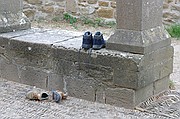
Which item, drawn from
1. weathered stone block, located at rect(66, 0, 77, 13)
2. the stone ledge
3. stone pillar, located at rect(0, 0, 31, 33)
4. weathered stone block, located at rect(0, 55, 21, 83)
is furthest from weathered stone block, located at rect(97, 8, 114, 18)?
weathered stone block, located at rect(0, 55, 21, 83)

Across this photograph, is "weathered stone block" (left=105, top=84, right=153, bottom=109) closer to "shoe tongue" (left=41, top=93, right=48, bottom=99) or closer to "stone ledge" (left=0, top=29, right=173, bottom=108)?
"stone ledge" (left=0, top=29, right=173, bottom=108)

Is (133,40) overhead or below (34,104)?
overhead

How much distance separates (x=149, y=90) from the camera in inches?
165

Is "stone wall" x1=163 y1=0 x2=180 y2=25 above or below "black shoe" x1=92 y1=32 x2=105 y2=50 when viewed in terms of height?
below

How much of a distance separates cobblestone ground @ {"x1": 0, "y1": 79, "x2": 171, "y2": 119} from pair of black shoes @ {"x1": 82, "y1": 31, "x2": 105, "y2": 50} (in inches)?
21.0

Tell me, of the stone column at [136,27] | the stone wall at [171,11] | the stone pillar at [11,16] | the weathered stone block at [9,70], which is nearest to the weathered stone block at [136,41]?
the stone column at [136,27]

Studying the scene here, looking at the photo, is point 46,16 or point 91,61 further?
point 46,16

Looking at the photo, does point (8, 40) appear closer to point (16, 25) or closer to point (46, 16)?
point (16, 25)

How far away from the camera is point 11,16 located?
5.00 m

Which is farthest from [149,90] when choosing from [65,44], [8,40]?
[8,40]

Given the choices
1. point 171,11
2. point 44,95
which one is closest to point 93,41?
point 44,95

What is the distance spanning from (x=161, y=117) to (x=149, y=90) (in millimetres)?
412

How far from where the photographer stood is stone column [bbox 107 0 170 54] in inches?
154

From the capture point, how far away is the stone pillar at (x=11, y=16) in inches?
194
